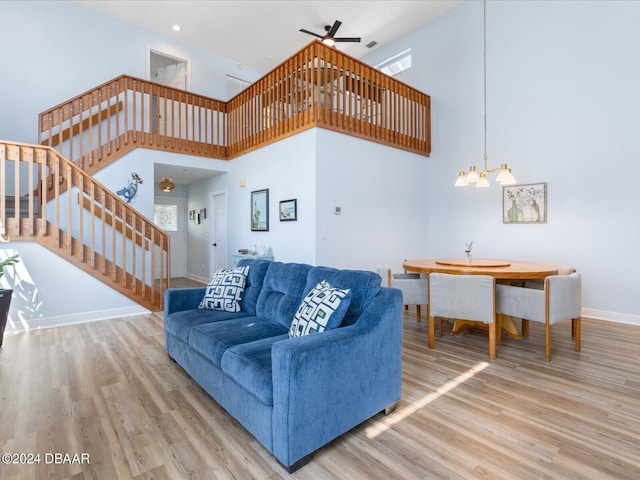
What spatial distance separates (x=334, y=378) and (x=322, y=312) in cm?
39

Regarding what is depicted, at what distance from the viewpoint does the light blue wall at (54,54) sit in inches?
219

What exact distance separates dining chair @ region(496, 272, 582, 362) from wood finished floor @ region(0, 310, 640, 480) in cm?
37

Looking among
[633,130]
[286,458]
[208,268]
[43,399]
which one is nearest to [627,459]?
[286,458]

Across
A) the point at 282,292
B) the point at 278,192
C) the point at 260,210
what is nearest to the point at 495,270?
the point at 282,292

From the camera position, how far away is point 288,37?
7.17m

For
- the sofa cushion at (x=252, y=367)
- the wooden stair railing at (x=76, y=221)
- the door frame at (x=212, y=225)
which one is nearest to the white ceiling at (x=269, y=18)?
the door frame at (x=212, y=225)

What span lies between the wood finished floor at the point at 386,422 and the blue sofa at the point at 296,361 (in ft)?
0.46

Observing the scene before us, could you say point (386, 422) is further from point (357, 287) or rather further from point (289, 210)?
point (289, 210)

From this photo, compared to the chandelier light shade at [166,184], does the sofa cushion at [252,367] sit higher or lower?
lower

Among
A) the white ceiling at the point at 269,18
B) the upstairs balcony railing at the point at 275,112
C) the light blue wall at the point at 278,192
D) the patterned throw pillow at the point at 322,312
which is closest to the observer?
the patterned throw pillow at the point at 322,312

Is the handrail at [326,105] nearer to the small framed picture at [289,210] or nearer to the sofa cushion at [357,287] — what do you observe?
the small framed picture at [289,210]

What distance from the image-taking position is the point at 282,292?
2.74 metres

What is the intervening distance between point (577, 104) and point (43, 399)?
663 cm

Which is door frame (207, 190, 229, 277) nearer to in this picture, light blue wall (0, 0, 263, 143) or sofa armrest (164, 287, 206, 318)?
light blue wall (0, 0, 263, 143)
